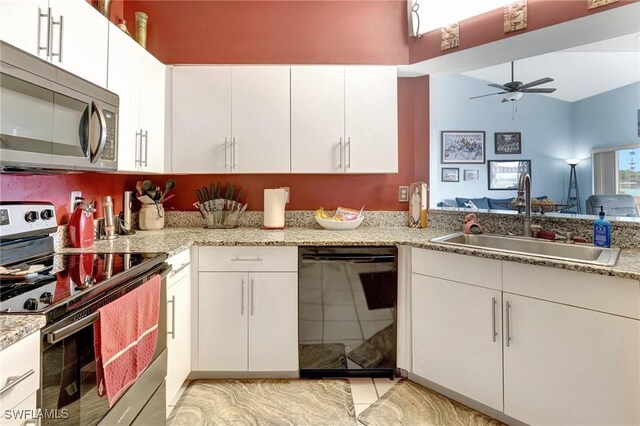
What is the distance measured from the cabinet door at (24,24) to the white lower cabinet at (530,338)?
2.00 m

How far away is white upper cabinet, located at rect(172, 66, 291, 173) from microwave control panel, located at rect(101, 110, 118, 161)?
0.76 meters

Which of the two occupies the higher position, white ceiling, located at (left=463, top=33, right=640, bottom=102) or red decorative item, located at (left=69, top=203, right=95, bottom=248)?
white ceiling, located at (left=463, top=33, right=640, bottom=102)

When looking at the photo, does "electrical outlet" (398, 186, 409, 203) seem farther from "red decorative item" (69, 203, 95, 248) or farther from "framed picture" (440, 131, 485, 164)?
"framed picture" (440, 131, 485, 164)

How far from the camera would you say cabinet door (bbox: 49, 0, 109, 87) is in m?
1.36

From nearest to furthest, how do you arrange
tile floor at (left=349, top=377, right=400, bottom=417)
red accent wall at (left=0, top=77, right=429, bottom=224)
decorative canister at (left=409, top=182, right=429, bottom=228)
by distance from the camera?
1. tile floor at (left=349, top=377, right=400, bottom=417)
2. decorative canister at (left=409, top=182, right=429, bottom=228)
3. red accent wall at (left=0, top=77, right=429, bottom=224)

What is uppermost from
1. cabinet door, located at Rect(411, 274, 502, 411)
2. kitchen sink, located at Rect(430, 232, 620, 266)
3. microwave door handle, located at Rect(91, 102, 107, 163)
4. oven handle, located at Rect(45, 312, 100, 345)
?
microwave door handle, located at Rect(91, 102, 107, 163)

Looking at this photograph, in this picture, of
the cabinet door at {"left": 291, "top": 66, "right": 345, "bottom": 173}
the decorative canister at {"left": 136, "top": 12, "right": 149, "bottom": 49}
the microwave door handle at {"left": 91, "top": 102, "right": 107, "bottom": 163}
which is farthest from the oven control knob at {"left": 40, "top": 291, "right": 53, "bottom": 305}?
the decorative canister at {"left": 136, "top": 12, "right": 149, "bottom": 49}

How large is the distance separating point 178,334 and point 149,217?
1.00 metres

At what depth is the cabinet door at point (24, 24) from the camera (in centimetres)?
113

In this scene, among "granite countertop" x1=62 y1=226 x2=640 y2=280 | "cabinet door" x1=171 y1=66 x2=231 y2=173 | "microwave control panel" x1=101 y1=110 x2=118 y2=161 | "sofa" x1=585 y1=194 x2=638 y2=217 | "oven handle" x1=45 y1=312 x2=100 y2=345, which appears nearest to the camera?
"oven handle" x1=45 y1=312 x2=100 y2=345

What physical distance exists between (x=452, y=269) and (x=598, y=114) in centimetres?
693

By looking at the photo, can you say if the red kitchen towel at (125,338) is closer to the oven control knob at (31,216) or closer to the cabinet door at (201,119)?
the oven control knob at (31,216)

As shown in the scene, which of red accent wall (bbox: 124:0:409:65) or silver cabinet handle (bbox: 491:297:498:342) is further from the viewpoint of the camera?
red accent wall (bbox: 124:0:409:65)

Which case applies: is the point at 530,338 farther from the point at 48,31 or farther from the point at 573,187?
the point at 573,187
